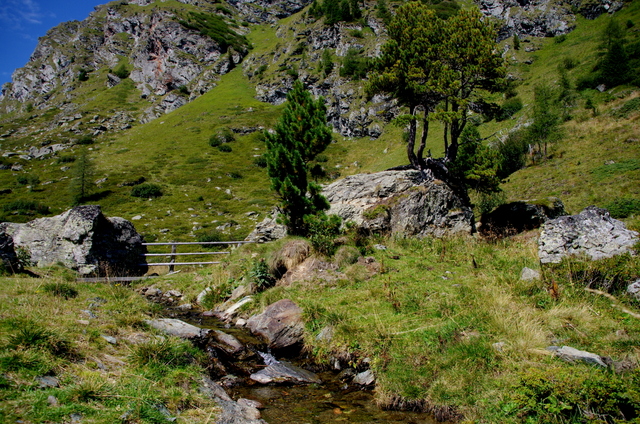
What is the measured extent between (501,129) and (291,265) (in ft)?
146

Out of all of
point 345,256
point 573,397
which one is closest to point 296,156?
point 345,256

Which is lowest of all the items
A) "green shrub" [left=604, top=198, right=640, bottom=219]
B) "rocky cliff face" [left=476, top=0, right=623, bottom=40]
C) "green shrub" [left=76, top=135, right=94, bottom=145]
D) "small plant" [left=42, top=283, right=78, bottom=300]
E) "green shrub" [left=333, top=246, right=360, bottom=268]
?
"green shrub" [left=604, top=198, right=640, bottom=219]

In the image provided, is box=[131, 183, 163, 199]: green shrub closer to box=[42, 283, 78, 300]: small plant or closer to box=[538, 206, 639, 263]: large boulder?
box=[42, 283, 78, 300]: small plant

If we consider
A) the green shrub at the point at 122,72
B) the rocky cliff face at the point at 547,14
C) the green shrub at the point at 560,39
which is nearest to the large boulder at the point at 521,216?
the green shrub at the point at 560,39

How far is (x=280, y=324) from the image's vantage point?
9289 mm

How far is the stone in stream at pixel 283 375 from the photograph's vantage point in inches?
278

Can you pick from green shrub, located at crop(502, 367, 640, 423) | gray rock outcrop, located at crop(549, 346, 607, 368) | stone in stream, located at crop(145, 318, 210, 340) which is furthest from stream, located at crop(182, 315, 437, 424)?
gray rock outcrop, located at crop(549, 346, 607, 368)

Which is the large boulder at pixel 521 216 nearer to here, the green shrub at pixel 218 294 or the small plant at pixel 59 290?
the green shrub at pixel 218 294

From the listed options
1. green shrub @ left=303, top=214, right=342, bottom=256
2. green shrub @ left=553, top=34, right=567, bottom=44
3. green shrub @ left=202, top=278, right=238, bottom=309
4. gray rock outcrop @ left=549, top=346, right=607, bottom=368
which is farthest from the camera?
green shrub @ left=553, top=34, right=567, bottom=44

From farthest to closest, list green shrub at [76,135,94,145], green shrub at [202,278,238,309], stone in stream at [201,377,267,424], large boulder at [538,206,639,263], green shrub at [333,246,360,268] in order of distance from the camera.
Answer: green shrub at [76,135,94,145], green shrub at [202,278,238,309], green shrub at [333,246,360,268], large boulder at [538,206,639,263], stone in stream at [201,377,267,424]

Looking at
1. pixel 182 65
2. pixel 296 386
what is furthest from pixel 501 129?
pixel 182 65

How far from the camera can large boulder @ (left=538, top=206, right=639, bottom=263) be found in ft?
29.4

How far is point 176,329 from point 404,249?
10.5 m

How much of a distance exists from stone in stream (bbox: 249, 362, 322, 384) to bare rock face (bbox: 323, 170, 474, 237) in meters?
10.7
